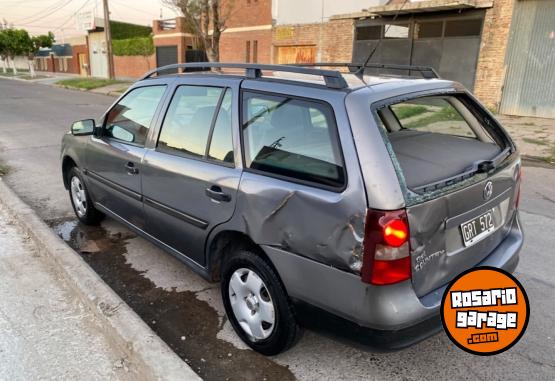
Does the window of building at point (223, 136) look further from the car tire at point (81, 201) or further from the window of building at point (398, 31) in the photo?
the window of building at point (398, 31)

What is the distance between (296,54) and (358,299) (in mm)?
20985

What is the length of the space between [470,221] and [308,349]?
4.01ft

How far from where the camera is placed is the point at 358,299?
2.16 m

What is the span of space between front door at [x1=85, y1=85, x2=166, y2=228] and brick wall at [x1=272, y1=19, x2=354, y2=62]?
16.1 meters

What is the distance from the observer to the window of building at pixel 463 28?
1434 centimetres

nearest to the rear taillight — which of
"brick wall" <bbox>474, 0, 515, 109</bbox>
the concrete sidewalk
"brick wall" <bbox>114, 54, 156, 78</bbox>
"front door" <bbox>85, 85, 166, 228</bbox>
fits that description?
the concrete sidewalk

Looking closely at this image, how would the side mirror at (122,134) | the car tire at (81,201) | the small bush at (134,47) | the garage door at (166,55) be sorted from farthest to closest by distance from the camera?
the small bush at (134,47) < the garage door at (166,55) < the car tire at (81,201) < the side mirror at (122,134)

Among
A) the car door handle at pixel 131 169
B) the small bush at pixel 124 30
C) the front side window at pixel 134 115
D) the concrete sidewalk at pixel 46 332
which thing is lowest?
the concrete sidewalk at pixel 46 332

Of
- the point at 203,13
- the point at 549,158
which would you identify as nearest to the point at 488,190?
the point at 549,158

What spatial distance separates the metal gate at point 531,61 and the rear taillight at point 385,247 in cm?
1317

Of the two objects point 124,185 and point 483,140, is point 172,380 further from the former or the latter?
point 483,140

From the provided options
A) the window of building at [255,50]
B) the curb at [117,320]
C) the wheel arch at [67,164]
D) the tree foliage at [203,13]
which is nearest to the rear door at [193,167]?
the curb at [117,320]

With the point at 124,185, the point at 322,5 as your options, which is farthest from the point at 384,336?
the point at 322,5

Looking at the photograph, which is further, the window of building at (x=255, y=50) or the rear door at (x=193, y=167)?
the window of building at (x=255, y=50)
